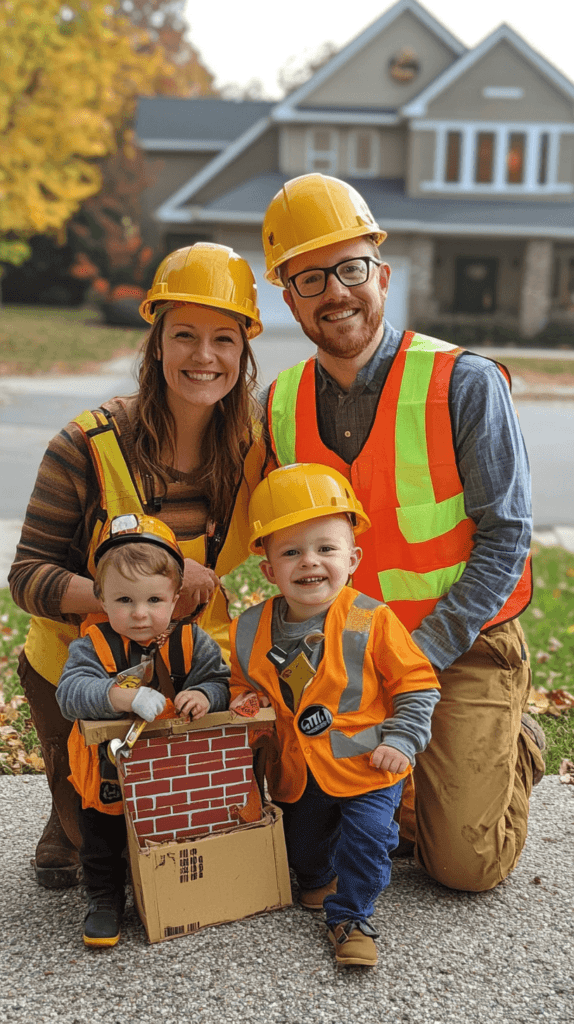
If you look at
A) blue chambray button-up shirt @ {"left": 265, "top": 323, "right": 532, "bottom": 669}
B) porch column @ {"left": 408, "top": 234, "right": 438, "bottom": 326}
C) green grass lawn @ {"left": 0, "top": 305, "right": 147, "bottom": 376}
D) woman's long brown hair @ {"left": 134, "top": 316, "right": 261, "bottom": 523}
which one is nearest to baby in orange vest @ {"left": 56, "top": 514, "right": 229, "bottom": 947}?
woman's long brown hair @ {"left": 134, "top": 316, "right": 261, "bottom": 523}

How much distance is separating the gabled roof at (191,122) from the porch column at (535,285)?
37.1 ft

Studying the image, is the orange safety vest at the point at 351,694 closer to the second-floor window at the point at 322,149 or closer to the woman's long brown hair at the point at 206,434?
the woman's long brown hair at the point at 206,434

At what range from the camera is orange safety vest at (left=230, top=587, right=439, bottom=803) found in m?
2.86

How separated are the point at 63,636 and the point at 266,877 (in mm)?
1067

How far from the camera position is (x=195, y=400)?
10.7 ft

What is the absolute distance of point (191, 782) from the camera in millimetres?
2869

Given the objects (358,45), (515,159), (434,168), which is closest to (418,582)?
(434,168)

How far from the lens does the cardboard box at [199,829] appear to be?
109 inches

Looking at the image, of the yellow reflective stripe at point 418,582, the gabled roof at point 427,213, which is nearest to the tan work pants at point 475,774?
the yellow reflective stripe at point 418,582

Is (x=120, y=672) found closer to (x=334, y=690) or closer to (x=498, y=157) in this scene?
(x=334, y=690)

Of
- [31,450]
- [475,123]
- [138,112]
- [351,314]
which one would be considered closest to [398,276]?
[475,123]

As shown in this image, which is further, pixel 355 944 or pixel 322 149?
pixel 322 149

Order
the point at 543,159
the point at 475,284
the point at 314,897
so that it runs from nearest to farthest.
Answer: the point at 314,897, the point at 543,159, the point at 475,284

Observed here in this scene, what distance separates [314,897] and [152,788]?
0.68 m
